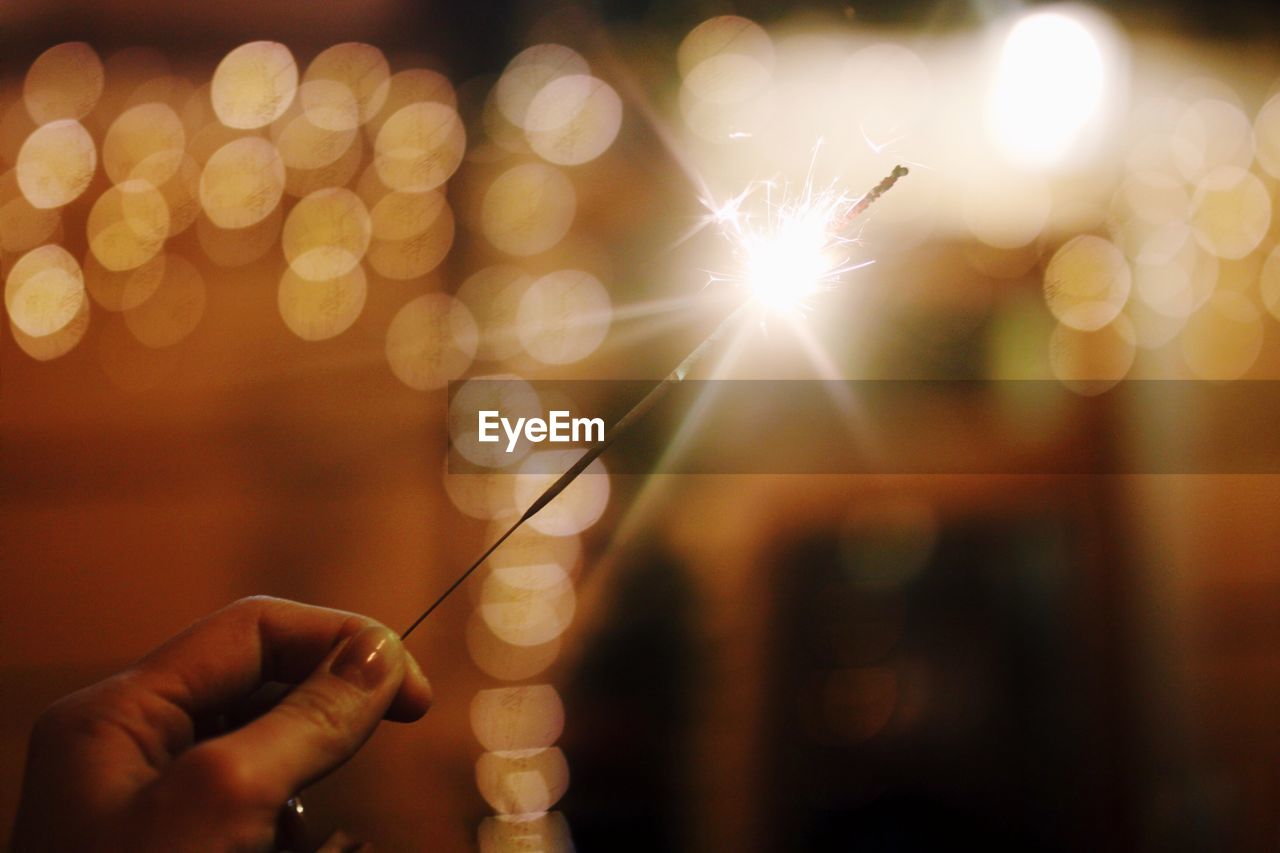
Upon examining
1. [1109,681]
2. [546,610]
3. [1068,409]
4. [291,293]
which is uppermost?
[291,293]

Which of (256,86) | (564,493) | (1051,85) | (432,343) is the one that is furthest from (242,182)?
(1051,85)

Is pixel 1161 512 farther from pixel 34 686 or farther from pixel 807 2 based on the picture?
pixel 34 686

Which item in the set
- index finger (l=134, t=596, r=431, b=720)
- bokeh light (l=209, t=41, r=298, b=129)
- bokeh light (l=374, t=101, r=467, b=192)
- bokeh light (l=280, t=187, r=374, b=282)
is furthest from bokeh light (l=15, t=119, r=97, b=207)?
index finger (l=134, t=596, r=431, b=720)

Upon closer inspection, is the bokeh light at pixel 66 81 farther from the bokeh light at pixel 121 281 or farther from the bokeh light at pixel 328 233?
the bokeh light at pixel 328 233

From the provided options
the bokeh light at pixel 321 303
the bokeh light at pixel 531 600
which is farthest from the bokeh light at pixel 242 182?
the bokeh light at pixel 531 600

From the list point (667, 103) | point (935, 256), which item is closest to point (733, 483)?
point (935, 256)
